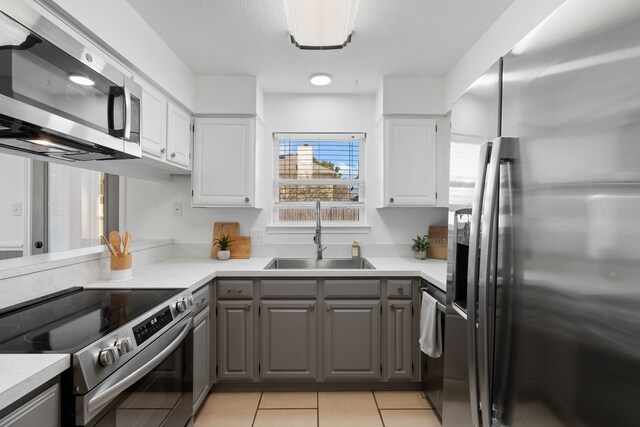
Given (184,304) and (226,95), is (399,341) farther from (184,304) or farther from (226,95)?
(226,95)

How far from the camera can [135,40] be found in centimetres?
196

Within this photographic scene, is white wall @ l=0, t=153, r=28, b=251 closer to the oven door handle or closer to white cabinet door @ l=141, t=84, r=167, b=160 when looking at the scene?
white cabinet door @ l=141, t=84, r=167, b=160

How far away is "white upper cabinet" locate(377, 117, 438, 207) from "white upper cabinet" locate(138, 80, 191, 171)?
5.18 feet

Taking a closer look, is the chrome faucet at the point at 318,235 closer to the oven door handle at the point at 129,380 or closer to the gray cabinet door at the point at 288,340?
the gray cabinet door at the point at 288,340

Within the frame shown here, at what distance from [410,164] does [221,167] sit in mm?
1535

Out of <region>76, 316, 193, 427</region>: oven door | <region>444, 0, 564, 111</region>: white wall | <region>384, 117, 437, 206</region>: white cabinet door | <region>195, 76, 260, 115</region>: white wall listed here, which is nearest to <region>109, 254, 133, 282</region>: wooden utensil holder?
<region>76, 316, 193, 427</region>: oven door

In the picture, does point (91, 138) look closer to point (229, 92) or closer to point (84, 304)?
point (84, 304)

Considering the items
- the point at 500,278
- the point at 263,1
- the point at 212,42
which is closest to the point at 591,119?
the point at 500,278

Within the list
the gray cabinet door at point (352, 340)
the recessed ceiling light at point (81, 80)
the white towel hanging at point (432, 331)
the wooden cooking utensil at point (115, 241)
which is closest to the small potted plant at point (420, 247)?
the gray cabinet door at point (352, 340)

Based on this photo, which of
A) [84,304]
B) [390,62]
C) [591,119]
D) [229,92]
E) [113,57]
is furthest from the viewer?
[229,92]

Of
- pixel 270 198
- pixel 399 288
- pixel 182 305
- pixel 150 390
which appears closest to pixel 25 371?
pixel 150 390

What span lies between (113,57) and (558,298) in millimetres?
2130

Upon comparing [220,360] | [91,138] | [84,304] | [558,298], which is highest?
[91,138]

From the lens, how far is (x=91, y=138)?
136 centimetres
